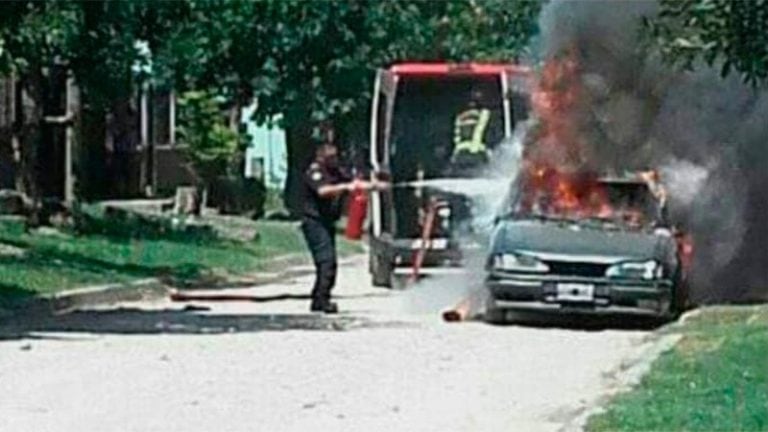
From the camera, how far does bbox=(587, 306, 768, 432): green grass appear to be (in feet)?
46.4

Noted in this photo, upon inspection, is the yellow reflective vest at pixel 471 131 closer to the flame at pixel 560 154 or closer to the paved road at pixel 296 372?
the flame at pixel 560 154

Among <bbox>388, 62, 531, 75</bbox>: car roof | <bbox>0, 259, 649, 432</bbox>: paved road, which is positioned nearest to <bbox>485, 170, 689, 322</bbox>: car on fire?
<bbox>0, 259, 649, 432</bbox>: paved road

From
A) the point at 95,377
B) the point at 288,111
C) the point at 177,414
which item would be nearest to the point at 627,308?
the point at 95,377

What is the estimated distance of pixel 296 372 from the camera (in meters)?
18.4

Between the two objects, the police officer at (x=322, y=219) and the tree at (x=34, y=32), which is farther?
the police officer at (x=322, y=219)

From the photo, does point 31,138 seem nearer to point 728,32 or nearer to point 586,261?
point 586,261

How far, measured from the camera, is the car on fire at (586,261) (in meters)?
23.4

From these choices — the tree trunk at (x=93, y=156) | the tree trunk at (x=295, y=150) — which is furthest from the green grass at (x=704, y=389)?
the tree trunk at (x=295, y=150)

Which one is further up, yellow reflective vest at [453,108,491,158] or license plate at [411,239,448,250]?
yellow reflective vest at [453,108,491,158]

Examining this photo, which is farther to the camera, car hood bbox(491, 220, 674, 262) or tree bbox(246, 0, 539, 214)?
tree bbox(246, 0, 539, 214)

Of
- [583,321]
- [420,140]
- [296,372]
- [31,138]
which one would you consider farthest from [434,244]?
[296,372]

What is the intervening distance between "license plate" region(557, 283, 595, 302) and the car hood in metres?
0.28

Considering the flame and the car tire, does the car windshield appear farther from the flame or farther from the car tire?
the car tire

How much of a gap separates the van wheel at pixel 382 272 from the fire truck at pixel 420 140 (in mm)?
12
